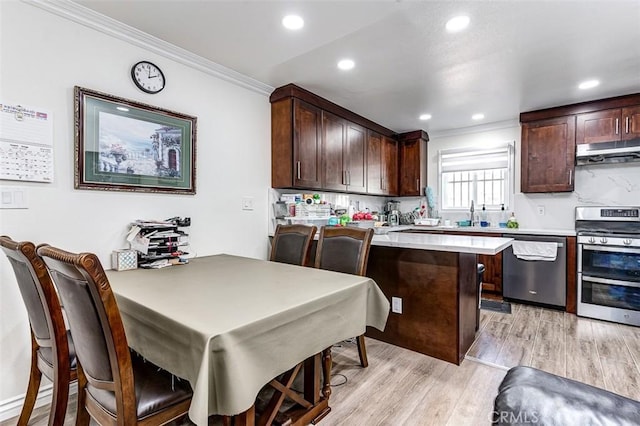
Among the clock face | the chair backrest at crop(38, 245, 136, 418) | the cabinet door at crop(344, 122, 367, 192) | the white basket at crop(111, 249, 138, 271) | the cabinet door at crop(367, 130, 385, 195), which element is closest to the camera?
the chair backrest at crop(38, 245, 136, 418)

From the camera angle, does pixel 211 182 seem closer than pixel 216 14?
No

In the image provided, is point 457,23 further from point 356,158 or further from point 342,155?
point 356,158

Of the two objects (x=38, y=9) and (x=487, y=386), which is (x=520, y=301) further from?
(x=38, y=9)

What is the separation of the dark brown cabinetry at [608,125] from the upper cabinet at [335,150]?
2.05m

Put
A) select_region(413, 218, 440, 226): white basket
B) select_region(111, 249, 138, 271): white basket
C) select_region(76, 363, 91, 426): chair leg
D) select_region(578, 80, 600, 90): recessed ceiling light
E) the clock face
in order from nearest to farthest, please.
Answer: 1. select_region(76, 363, 91, 426): chair leg
2. select_region(111, 249, 138, 271): white basket
3. the clock face
4. select_region(578, 80, 600, 90): recessed ceiling light
5. select_region(413, 218, 440, 226): white basket

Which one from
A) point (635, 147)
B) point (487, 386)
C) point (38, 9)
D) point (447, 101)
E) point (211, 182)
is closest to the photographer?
point (38, 9)

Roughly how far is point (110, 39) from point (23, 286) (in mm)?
1731

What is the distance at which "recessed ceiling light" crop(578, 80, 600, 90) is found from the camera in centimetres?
310

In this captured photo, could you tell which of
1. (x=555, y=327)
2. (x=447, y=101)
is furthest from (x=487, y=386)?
(x=447, y=101)

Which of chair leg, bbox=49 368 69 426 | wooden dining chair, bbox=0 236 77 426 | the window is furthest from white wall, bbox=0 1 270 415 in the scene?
the window

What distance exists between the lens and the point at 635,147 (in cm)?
331

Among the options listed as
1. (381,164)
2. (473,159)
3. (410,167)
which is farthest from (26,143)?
(473,159)

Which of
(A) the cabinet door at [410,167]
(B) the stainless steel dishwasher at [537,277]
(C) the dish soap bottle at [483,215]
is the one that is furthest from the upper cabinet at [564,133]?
(A) the cabinet door at [410,167]

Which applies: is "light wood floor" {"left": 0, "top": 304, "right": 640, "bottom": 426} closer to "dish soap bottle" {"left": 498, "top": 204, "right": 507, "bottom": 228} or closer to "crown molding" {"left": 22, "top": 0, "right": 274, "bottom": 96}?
"dish soap bottle" {"left": 498, "top": 204, "right": 507, "bottom": 228}
